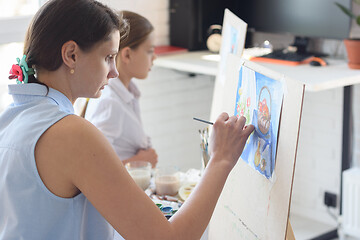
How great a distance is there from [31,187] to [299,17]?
232cm

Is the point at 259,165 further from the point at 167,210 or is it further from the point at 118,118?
the point at 118,118

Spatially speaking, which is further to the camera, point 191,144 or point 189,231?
point 191,144

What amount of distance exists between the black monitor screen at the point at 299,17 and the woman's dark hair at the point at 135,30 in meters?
1.10

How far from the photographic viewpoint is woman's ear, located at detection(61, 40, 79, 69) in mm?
1177

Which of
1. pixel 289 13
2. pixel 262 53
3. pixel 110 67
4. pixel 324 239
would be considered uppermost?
pixel 110 67

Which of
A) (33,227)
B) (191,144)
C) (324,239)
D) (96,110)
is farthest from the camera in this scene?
(191,144)

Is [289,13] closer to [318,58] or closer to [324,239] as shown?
[318,58]

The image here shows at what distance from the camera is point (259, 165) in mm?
1385

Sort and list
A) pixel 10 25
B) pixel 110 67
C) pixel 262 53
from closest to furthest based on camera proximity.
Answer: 1. pixel 110 67
2. pixel 10 25
3. pixel 262 53

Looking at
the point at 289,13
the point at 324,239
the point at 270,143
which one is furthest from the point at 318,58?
the point at 270,143

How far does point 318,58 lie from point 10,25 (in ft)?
5.21

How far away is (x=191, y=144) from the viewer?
12.6 feet

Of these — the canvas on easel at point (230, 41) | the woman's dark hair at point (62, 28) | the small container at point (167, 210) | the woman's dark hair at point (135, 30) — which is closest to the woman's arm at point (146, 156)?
the canvas on easel at point (230, 41)

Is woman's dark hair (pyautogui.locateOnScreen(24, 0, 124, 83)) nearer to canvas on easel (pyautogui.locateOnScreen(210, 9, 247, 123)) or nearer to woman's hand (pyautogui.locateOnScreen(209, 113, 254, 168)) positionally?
woman's hand (pyautogui.locateOnScreen(209, 113, 254, 168))
